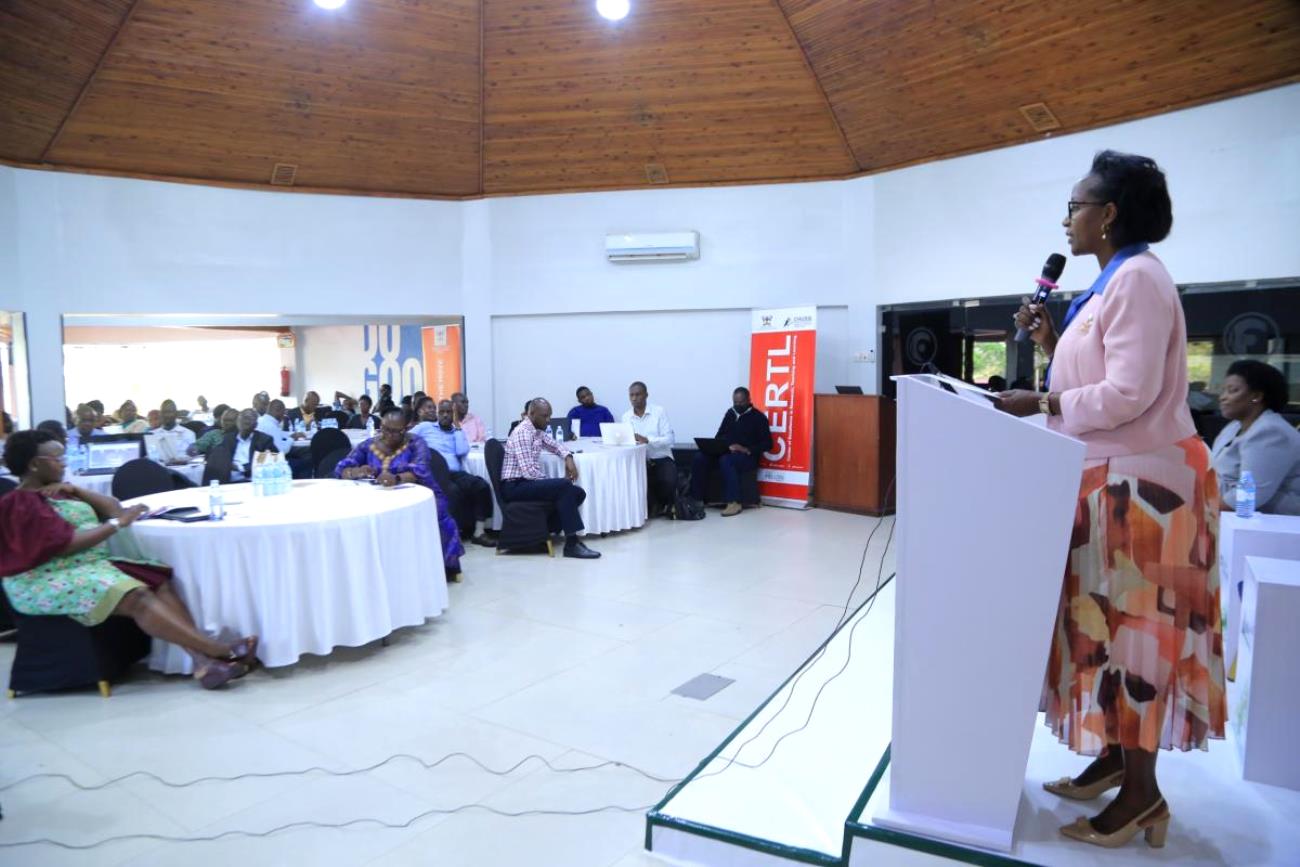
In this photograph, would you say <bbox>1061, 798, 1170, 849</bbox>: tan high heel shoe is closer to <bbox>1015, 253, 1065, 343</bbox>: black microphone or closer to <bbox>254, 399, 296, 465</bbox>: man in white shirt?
<bbox>1015, 253, 1065, 343</bbox>: black microphone

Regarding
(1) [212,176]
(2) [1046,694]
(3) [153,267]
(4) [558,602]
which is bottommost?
(4) [558,602]

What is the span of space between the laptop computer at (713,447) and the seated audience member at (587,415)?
114 cm

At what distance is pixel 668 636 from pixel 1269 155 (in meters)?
6.01

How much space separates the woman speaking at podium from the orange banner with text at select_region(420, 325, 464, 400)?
9003 millimetres

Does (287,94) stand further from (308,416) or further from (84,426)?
(308,416)

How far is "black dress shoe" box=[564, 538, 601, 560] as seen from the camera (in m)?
6.44

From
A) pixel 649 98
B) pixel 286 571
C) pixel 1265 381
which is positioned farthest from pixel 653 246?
pixel 1265 381

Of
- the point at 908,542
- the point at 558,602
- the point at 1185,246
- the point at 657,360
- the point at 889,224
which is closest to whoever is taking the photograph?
the point at 908,542

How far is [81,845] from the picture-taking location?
2498 mm

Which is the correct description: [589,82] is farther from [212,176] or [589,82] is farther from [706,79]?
[212,176]

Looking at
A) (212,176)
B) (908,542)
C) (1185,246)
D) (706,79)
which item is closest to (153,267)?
(212,176)

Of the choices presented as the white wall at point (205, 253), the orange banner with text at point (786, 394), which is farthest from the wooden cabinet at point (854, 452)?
the white wall at point (205, 253)

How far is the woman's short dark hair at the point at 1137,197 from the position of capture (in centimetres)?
189

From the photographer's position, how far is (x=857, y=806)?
6.80 feet
